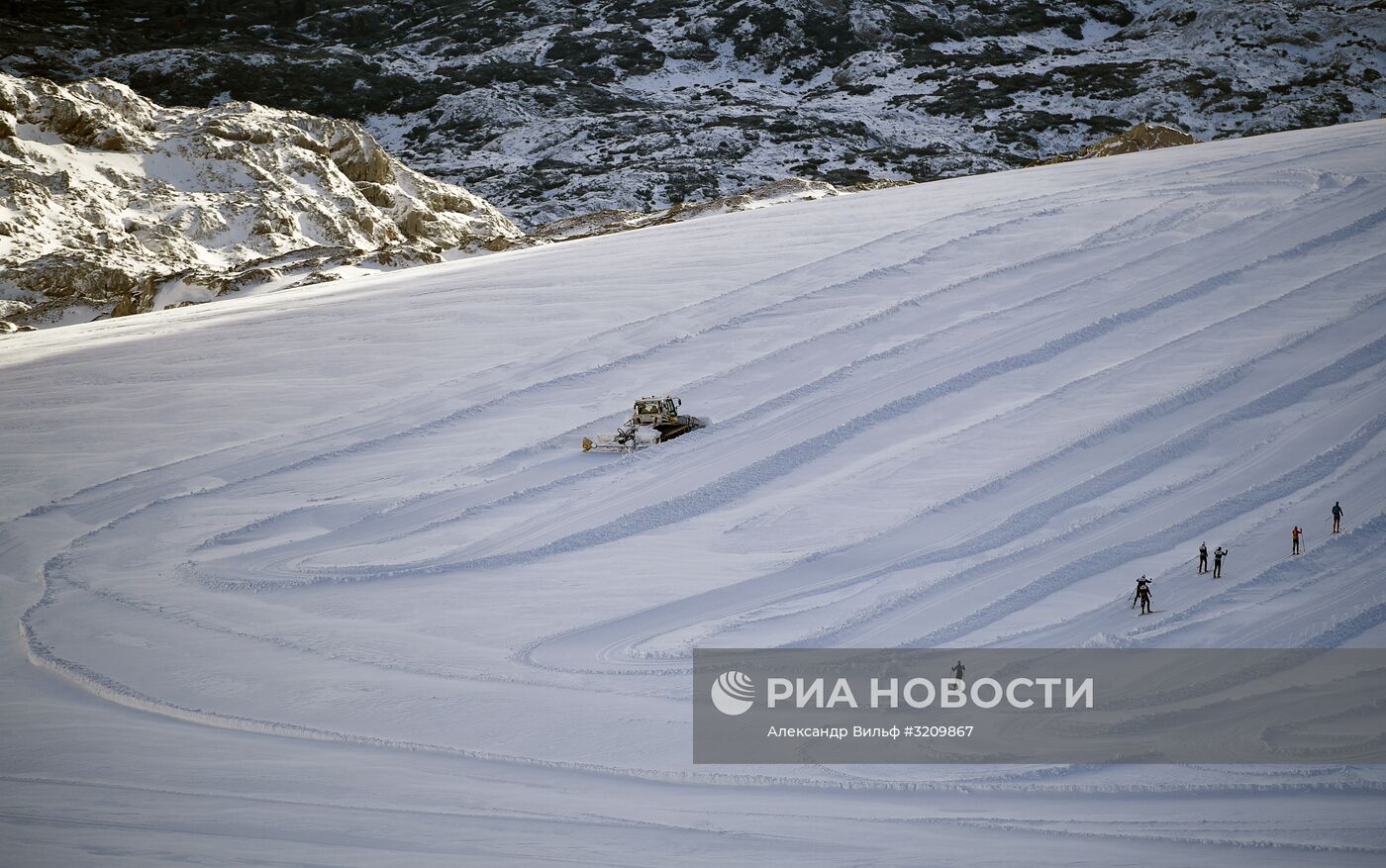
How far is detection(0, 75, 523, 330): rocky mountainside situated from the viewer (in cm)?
2698

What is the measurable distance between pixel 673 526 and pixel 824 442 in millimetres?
2850

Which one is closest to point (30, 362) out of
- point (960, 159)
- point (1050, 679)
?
point (1050, 679)

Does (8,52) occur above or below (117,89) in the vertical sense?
above

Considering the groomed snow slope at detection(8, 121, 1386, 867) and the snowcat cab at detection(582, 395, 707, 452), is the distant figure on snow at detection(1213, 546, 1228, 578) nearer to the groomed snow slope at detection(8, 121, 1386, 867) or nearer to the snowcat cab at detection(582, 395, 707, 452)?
the groomed snow slope at detection(8, 121, 1386, 867)

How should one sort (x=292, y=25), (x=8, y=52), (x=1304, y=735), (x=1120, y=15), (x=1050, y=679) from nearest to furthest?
(x=1304, y=735) → (x=1050, y=679) → (x=8, y=52) → (x=1120, y=15) → (x=292, y=25)

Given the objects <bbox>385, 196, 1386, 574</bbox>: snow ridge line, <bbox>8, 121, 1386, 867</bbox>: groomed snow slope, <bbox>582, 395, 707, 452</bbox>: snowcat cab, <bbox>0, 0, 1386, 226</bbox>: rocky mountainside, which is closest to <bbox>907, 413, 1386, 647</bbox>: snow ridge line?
<bbox>8, 121, 1386, 867</bbox>: groomed snow slope

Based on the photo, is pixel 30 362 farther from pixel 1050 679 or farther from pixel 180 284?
pixel 1050 679

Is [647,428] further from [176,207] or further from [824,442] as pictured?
[176,207]

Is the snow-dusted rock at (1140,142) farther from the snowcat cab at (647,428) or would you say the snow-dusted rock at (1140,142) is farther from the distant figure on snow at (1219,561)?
the distant figure on snow at (1219,561)

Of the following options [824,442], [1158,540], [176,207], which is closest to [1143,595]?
[1158,540]

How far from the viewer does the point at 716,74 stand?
235 ft

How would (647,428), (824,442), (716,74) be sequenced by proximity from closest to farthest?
(824,442), (647,428), (716,74)

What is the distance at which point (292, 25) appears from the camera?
8294 centimetres

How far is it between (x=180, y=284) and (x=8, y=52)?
4759 centimetres
